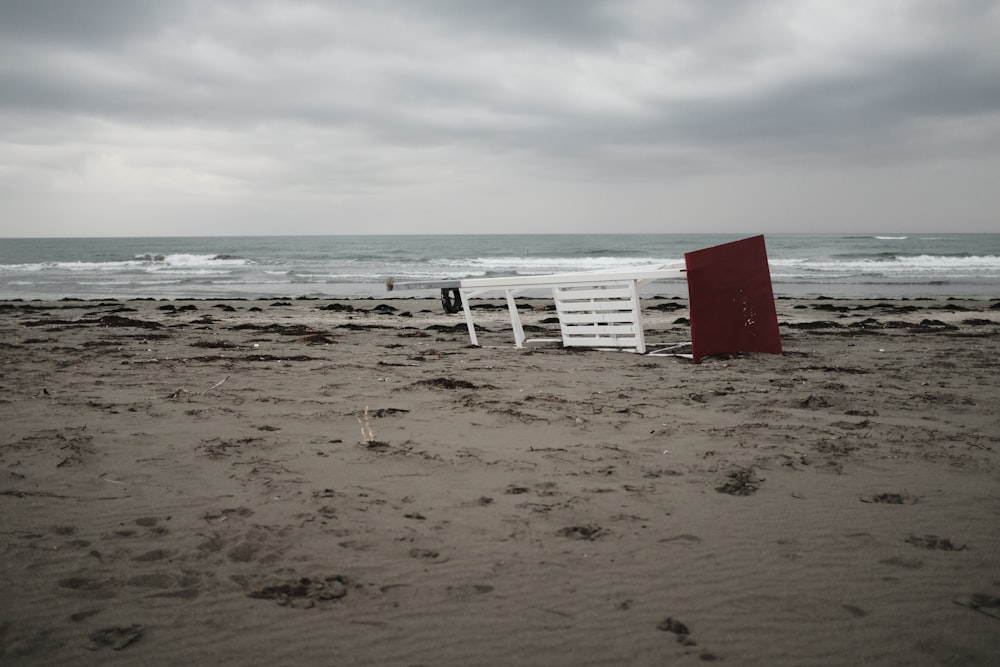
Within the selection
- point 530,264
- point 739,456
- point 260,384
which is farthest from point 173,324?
point 530,264

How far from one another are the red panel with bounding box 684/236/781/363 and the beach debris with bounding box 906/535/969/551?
365cm

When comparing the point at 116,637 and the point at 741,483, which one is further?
the point at 741,483

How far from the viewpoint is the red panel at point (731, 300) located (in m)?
6.04

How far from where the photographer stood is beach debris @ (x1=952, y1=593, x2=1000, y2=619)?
6.59 feet

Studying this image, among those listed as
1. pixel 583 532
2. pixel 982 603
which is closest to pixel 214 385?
pixel 583 532

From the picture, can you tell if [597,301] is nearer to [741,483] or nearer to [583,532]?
[741,483]

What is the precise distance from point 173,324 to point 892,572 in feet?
32.7

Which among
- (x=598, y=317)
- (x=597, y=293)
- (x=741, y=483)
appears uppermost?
(x=597, y=293)

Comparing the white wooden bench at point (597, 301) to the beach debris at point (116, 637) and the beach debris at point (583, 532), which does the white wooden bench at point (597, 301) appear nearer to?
the beach debris at point (583, 532)

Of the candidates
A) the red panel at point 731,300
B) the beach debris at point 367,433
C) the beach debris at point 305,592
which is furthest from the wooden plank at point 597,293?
the beach debris at point 305,592

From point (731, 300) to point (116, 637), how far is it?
221 inches

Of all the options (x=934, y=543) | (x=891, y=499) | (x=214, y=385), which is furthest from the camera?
(x=214, y=385)

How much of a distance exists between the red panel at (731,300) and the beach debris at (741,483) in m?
3.03

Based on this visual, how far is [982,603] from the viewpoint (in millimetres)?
2051
